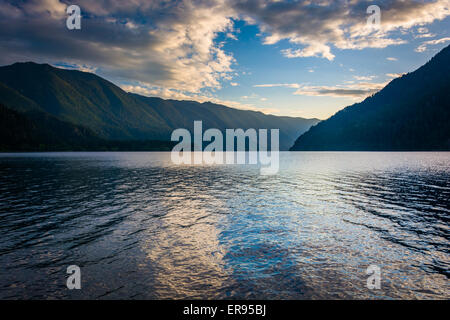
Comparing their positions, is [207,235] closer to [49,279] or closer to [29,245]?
[49,279]

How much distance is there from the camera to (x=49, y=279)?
13203 millimetres

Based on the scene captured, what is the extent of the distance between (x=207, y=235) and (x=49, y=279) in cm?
1087

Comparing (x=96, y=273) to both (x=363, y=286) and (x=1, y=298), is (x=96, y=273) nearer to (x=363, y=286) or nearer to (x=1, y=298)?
(x=1, y=298)

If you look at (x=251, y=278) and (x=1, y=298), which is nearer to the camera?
(x=1, y=298)

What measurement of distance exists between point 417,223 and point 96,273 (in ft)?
90.2

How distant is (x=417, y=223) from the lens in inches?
942

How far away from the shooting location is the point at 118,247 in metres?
17.8

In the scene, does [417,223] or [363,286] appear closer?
[363,286]

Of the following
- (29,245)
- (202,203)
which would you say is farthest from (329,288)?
(202,203)

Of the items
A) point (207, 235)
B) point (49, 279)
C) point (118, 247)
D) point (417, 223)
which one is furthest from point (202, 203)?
point (417, 223)
